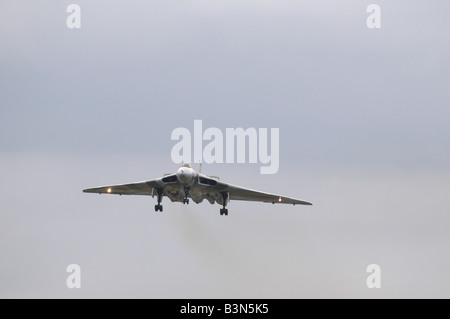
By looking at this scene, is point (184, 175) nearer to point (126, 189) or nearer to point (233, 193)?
point (233, 193)

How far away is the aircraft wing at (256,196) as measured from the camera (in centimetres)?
8512

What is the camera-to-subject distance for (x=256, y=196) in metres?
86.6

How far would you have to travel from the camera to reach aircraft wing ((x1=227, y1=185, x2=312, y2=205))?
85125 mm

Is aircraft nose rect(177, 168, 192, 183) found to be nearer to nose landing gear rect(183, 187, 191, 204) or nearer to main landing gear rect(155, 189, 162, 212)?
nose landing gear rect(183, 187, 191, 204)

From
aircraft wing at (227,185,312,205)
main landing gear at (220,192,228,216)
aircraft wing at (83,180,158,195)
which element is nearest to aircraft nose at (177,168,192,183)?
aircraft wing at (83,180,158,195)

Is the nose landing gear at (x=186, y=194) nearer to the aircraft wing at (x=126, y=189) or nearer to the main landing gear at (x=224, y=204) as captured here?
the aircraft wing at (x=126, y=189)

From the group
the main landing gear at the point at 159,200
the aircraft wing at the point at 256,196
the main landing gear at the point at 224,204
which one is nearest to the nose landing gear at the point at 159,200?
the main landing gear at the point at 159,200

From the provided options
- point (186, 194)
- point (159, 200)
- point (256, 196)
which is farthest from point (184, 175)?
point (256, 196)
